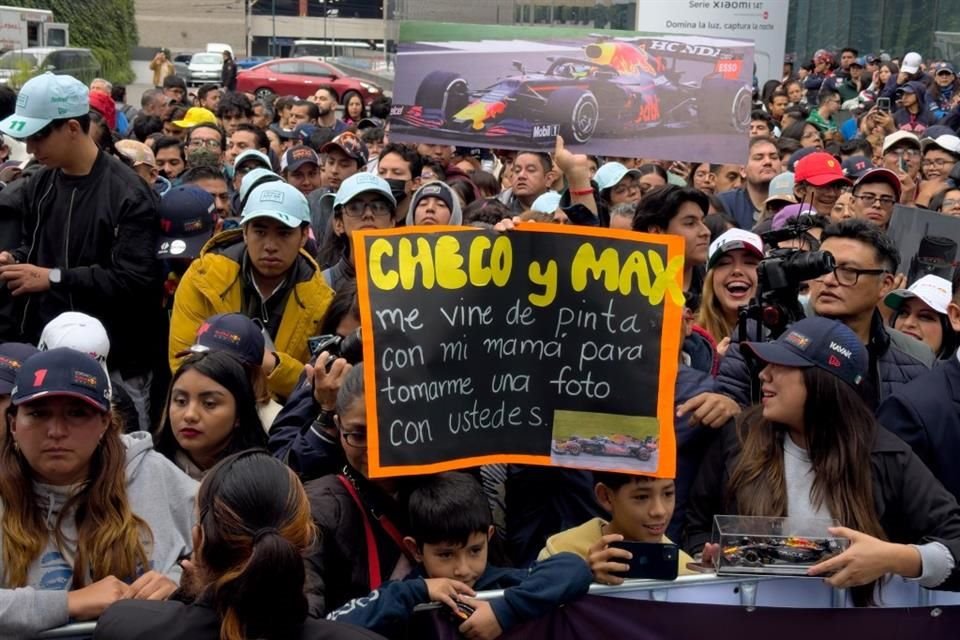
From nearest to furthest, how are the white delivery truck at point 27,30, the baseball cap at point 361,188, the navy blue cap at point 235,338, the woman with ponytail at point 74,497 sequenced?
the woman with ponytail at point 74,497 < the navy blue cap at point 235,338 < the baseball cap at point 361,188 < the white delivery truck at point 27,30

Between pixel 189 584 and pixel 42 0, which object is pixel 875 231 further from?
pixel 42 0

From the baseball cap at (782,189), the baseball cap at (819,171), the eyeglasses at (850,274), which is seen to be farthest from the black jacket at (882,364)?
the baseball cap at (782,189)

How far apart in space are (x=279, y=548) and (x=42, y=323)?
12.1 ft

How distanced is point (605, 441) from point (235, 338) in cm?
169

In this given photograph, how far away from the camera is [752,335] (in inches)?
247

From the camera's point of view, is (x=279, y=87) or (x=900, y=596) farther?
(x=279, y=87)

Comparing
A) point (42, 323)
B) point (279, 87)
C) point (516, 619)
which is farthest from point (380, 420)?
point (279, 87)

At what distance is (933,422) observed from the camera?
5.09 m

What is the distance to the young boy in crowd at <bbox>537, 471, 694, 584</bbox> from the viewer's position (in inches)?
179

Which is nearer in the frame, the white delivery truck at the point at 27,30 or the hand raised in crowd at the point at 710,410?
the hand raised in crowd at the point at 710,410

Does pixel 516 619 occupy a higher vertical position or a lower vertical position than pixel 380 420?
lower

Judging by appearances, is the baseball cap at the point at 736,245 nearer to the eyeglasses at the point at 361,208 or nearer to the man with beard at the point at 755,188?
the eyeglasses at the point at 361,208

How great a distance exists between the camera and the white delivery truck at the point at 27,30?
3275 centimetres

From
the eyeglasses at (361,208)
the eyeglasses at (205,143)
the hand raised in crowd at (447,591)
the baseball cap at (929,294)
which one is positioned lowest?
the hand raised in crowd at (447,591)
